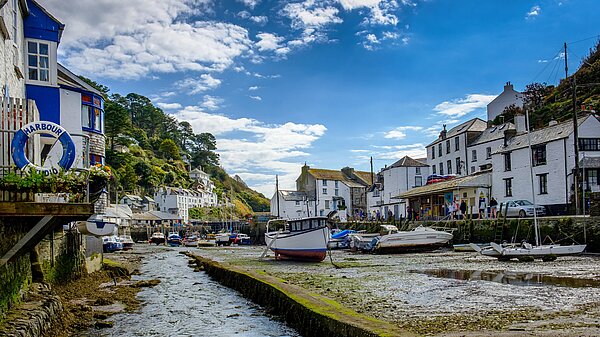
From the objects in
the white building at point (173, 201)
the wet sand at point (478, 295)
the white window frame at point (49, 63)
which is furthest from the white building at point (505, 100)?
the white building at point (173, 201)

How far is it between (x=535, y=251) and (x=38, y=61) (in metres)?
23.0

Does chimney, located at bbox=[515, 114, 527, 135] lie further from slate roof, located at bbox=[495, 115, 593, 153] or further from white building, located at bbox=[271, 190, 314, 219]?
white building, located at bbox=[271, 190, 314, 219]

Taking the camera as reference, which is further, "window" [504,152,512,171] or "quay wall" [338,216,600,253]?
"window" [504,152,512,171]

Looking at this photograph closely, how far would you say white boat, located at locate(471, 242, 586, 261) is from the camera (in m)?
25.2

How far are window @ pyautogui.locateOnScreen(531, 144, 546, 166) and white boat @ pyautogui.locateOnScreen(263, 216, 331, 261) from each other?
1716 cm

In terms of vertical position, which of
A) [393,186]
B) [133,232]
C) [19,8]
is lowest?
[133,232]

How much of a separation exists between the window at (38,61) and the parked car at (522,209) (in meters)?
28.1

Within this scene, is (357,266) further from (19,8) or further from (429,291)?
(19,8)

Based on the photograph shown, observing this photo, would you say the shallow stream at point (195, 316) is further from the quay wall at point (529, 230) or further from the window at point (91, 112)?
the quay wall at point (529, 230)

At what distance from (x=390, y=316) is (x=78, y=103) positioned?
18002 mm

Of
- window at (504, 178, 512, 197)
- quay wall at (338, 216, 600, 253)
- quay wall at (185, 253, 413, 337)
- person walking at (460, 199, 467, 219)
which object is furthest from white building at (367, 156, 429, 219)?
quay wall at (185, 253, 413, 337)

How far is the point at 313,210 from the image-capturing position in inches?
3359

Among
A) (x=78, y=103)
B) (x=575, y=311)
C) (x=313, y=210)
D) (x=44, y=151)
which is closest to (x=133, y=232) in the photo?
(x=313, y=210)

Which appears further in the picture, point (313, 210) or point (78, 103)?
point (313, 210)
